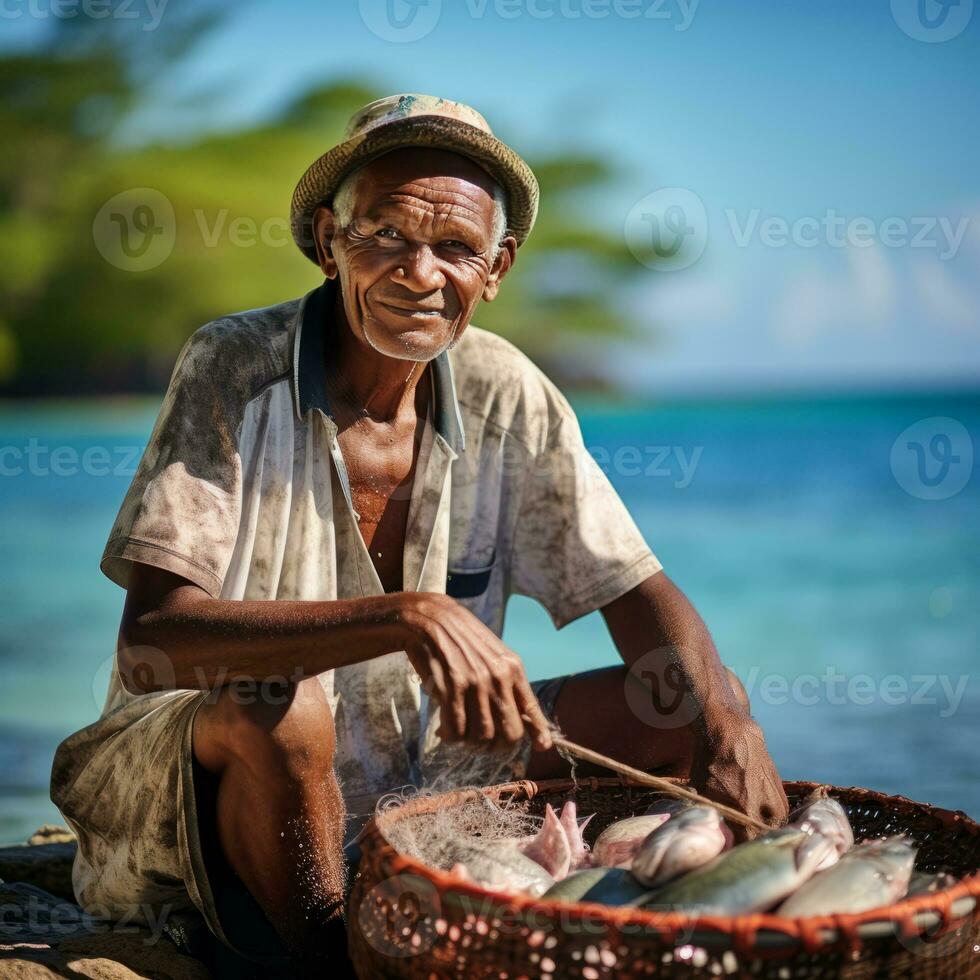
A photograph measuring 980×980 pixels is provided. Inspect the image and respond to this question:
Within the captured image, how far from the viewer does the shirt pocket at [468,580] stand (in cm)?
286

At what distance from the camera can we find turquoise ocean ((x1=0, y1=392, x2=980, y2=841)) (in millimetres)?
5672

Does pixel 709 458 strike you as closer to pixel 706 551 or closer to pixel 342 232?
pixel 706 551

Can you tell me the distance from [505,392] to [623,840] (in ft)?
3.45

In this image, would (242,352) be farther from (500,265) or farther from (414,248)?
(500,265)

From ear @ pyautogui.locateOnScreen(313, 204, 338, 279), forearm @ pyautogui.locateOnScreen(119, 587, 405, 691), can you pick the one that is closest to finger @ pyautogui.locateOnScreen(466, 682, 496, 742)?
forearm @ pyautogui.locateOnScreen(119, 587, 405, 691)

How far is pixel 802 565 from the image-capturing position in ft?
39.4

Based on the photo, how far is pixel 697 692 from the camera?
257 cm

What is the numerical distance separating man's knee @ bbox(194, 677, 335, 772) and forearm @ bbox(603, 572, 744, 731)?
750 mm

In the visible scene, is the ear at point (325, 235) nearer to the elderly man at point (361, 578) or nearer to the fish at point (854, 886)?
the elderly man at point (361, 578)

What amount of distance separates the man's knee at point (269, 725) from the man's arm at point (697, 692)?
2.41 ft

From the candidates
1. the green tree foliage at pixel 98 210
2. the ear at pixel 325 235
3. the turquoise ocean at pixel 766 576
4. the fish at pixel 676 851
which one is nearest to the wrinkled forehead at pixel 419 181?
the ear at pixel 325 235

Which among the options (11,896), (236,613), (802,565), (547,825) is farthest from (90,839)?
(802,565)

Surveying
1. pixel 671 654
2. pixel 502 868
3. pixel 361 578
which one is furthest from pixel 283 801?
pixel 671 654

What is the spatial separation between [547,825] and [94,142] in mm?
18061
